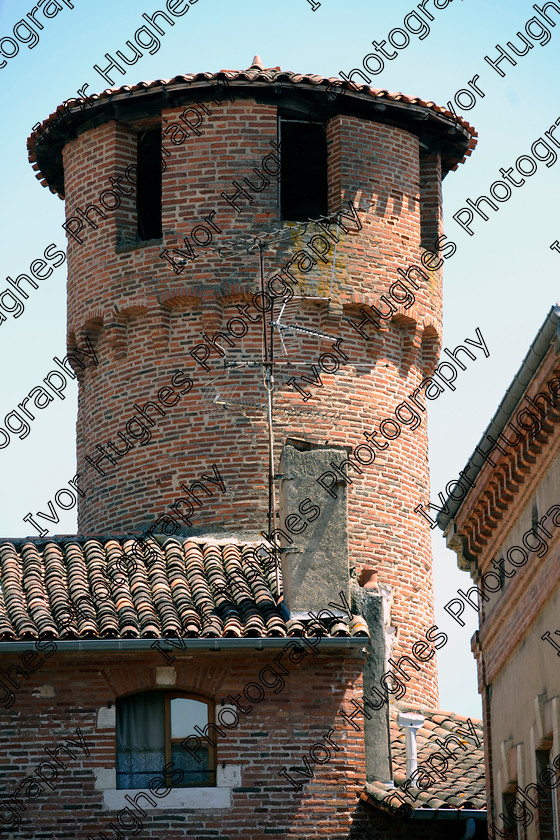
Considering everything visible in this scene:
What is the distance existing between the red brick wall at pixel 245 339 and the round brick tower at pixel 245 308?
0.03 meters

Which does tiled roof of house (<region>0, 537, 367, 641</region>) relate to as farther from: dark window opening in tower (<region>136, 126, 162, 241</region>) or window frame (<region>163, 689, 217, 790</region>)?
dark window opening in tower (<region>136, 126, 162, 241</region>)

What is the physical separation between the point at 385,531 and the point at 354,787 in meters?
5.28

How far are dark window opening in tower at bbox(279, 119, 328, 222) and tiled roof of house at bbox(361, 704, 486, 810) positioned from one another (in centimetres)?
776

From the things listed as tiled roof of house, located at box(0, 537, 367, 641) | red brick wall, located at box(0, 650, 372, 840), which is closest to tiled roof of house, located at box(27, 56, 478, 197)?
tiled roof of house, located at box(0, 537, 367, 641)

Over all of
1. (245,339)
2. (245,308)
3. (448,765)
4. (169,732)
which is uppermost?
(245,308)

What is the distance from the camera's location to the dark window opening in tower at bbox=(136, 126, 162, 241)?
2656cm

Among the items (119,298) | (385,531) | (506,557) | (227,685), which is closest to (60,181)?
(119,298)

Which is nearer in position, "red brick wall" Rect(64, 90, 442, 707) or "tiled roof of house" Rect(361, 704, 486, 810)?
"tiled roof of house" Rect(361, 704, 486, 810)

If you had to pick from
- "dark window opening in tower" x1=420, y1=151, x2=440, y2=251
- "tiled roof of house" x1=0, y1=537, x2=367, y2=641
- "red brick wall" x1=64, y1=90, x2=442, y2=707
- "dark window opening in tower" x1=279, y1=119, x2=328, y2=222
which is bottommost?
"tiled roof of house" x1=0, y1=537, x2=367, y2=641

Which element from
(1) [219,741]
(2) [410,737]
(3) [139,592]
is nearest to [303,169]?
(3) [139,592]

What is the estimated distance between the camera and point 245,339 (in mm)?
25141

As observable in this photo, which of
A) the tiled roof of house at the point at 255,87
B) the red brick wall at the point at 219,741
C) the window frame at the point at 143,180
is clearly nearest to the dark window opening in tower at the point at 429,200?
the tiled roof of house at the point at 255,87

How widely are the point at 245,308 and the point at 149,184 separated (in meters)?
3.21

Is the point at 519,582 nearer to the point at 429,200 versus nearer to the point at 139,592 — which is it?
the point at 139,592
